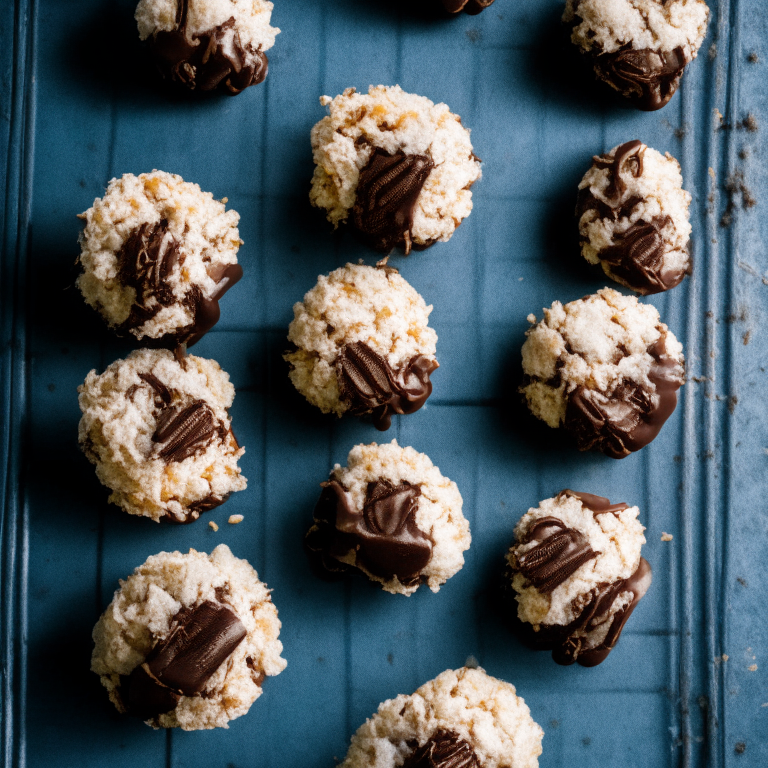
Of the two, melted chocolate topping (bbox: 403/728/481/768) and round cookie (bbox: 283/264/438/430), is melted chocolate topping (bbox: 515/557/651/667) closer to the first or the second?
melted chocolate topping (bbox: 403/728/481/768)

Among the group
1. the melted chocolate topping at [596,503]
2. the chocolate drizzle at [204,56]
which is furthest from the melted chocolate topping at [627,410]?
the chocolate drizzle at [204,56]

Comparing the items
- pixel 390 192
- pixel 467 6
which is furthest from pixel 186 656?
pixel 467 6

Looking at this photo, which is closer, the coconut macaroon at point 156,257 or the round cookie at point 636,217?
the coconut macaroon at point 156,257

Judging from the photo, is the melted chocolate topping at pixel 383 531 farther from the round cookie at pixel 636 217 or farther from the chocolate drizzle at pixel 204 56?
the chocolate drizzle at pixel 204 56

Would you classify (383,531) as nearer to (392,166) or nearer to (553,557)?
(553,557)

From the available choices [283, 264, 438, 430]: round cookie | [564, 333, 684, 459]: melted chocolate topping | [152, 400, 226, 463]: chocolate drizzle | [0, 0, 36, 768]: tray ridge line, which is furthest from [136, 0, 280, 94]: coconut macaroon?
[564, 333, 684, 459]: melted chocolate topping

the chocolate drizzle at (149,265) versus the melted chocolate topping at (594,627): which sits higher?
the chocolate drizzle at (149,265)
